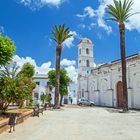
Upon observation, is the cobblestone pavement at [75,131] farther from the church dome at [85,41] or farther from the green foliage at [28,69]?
the church dome at [85,41]

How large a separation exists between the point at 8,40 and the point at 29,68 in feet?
113

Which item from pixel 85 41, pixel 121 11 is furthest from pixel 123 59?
pixel 85 41

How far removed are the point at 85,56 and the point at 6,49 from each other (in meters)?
62.6

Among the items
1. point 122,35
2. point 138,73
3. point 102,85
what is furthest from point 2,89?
point 102,85

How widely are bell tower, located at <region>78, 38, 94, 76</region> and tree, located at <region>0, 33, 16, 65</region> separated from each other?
60.9 metres

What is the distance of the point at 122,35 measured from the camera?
33250 millimetres

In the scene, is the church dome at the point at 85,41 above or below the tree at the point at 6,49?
above

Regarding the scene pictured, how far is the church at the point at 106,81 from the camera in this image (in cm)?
4334

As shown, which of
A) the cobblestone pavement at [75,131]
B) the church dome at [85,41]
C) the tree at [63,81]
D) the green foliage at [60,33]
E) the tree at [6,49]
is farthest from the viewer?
the church dome at [85,41]

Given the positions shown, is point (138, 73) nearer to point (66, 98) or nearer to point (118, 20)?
point (118, 20)

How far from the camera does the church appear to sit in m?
43.3

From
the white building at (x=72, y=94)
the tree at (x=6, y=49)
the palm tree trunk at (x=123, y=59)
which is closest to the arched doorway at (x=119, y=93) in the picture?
the palm tree trunk at (x=123, y=59)

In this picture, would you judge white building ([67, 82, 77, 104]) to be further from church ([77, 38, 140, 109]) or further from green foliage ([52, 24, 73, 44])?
green foliage ([52, 24, 73, 44])

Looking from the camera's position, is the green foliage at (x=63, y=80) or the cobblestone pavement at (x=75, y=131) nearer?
the cobblestone pavement at (x=75, y=131)
